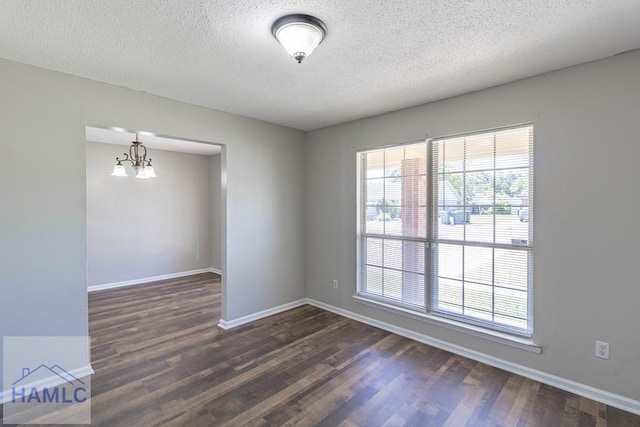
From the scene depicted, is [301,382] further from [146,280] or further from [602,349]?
[146,280]

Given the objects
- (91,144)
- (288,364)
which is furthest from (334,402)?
(91,144)

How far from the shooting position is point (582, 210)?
2344 mm

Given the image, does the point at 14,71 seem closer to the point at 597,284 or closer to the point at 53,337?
the point at 53,337

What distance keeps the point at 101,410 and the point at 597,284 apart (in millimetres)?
3736

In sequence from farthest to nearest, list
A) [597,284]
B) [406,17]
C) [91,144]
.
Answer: [91,144] < [597,284] < [406,17]

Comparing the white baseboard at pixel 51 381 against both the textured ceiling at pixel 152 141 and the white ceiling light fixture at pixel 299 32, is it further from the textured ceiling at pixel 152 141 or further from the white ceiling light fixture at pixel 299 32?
the white ceiling light fixture at pixel 299 32

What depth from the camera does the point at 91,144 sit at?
509 centimetres

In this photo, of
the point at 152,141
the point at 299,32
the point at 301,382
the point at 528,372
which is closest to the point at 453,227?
the point at 528,372

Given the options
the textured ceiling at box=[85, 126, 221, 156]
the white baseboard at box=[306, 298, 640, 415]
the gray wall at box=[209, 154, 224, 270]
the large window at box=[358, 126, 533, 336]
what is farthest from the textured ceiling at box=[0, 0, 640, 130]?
the gray wall at box=[209, 154, 224, 270]

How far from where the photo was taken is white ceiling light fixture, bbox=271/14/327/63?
1.77 m

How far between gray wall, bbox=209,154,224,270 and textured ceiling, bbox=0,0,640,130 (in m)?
3.64

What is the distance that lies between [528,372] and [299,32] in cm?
316

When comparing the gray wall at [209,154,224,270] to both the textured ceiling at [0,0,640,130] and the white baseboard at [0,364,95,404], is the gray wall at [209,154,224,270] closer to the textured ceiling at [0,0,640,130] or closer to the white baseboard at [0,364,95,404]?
the textured ceiling at [0,0,640,130]

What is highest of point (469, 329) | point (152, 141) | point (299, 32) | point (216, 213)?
point (152, 141)
